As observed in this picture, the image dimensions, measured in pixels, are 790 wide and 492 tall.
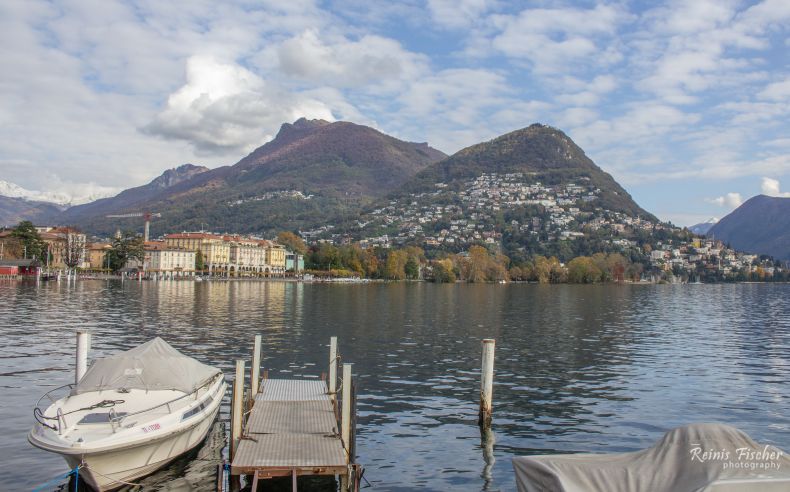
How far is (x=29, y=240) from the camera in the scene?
536 ft

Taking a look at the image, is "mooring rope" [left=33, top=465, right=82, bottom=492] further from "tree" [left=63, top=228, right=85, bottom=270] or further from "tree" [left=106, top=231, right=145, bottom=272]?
"tree" [left=106, top=231, right=145, bottom=272]

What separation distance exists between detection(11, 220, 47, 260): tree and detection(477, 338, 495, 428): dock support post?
168714 millimetres

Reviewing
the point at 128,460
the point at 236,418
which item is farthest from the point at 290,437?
the point at 128,460

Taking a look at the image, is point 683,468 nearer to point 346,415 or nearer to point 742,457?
point 742,457

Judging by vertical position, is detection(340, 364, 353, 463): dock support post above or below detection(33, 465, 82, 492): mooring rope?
above

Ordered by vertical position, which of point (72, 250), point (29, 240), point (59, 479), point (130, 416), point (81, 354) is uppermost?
point (29, 240)

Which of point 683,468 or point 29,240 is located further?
point 29,240

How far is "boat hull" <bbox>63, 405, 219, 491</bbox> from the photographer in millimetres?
15000

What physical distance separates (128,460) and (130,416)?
1189 millimetres

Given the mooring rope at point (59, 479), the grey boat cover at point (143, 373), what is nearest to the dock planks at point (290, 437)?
the grey boat cover at point (143, 373)

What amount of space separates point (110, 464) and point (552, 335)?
41087 millimetres

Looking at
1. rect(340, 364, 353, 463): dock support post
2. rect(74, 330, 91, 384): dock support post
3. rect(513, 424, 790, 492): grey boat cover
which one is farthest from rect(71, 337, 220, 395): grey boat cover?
rect(513, 424, 790, 492): grey boat cover

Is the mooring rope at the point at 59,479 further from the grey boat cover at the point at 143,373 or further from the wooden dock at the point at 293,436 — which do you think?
the wooden dock at the point at 293,436

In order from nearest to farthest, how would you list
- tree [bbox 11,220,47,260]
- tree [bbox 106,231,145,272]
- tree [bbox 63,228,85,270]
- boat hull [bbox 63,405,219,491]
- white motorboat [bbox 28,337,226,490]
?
boat hull [bbox 63,405,219,491]
white motorboat [bbox 28,337,226,490]
tree [bbox 11,220,47,260]
tree [bbox 63,228,85,270]
tree [bbox 106,231,145,272]
